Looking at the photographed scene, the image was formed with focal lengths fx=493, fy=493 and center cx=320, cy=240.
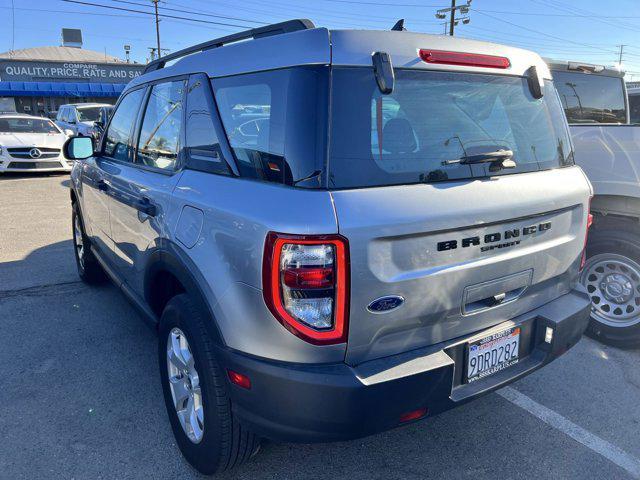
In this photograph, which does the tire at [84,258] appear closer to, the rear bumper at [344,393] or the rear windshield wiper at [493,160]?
the rear bumper at [344,393]

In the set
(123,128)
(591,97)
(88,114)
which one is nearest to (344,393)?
(123,128)

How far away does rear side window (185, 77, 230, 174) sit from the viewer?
222 cm

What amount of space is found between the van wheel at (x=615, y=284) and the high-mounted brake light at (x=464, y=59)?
1995mm

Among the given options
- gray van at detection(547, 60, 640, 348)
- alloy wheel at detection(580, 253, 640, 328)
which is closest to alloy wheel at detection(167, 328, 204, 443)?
alloy wheel at detection(580, 253, 640, 328)

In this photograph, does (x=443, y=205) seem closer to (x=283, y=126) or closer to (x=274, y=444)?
(x=283, y=126)

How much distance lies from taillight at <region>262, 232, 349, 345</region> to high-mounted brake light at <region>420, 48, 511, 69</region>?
A: 0.92m

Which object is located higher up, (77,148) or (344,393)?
(77,148)

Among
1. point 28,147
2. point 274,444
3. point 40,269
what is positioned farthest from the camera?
point 28,147

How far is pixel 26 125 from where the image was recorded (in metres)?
12.8

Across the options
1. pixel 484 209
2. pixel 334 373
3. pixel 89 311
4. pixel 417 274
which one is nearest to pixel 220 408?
pixel 334 373

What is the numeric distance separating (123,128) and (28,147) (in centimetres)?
1007

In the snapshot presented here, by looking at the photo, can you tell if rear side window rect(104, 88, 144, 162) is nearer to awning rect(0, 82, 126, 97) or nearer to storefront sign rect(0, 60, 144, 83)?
awning rect(0, 82, 126, 97)

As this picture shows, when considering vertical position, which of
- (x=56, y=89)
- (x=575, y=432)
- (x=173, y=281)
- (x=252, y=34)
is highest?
(x=56, y=89)

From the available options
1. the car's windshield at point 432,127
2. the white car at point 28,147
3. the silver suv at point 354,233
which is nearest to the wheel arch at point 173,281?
the silver suv at point 354,233
